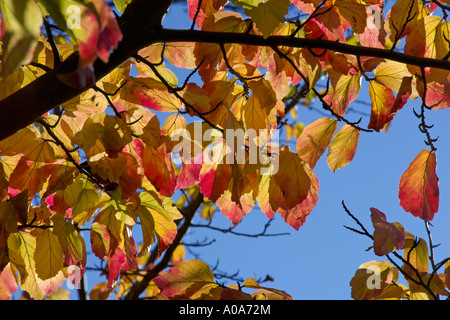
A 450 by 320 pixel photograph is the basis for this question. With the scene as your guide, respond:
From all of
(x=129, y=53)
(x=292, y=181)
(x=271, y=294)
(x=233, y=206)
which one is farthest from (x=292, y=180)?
(x=129, y=53)

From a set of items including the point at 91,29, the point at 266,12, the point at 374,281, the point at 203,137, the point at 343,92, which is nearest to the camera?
the point at 91,29

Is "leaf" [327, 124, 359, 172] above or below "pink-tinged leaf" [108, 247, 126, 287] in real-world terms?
above

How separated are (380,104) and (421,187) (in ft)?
0.79

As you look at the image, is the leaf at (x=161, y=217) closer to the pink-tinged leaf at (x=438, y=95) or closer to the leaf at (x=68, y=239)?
the leaf at (x=68, y=239)

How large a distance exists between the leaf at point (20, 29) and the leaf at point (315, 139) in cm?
78

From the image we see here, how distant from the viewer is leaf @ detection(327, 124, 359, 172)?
1.17 metres

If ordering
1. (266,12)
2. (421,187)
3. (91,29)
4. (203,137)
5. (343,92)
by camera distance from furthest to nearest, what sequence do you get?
1. (343,92)
2. (421,187)
3. (203,137)
4. (266,12)
5. (91,29)

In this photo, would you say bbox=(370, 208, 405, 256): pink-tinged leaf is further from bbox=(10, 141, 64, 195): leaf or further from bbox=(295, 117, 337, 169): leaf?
bbox=(10, 141, 64, 195): leaf

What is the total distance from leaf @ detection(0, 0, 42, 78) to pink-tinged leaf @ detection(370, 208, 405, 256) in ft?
3.01

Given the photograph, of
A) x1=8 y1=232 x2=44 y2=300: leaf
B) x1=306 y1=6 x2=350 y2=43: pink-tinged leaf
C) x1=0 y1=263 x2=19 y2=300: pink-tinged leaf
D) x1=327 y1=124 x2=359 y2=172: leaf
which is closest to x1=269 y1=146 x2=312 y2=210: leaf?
x1=327 y1=124 x2=359 y2=172: leaf

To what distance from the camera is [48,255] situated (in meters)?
1.05

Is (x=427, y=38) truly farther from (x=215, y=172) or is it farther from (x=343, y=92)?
(x=215, y=172)
